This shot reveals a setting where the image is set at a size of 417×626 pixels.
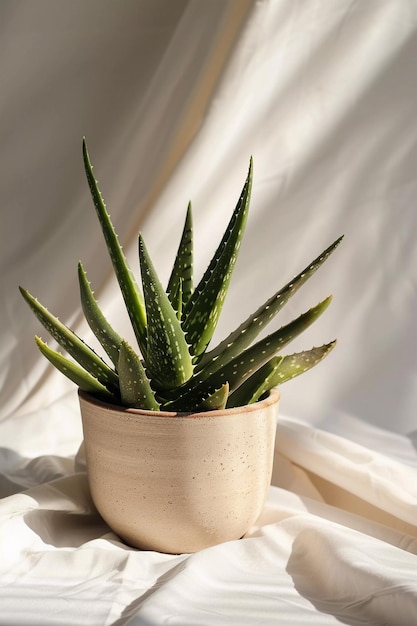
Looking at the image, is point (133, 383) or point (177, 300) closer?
point (133, 383)

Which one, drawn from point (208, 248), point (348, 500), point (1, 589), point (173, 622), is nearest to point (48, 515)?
point (1, 589)

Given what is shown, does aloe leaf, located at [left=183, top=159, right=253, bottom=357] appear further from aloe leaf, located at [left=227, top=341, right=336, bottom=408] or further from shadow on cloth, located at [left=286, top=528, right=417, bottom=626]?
shadow on cloth, located at [left=286, top=528, right=417, bottom=626]

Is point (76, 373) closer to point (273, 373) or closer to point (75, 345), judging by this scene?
point (75, 345)

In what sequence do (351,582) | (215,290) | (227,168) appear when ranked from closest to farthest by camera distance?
(351,582)
(215,290)
(227,168)

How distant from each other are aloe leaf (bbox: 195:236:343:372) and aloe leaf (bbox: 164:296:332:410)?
2 centimetres

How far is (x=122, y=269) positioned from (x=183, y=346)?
5.4 inches

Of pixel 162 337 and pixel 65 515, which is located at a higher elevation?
pixel 162 337

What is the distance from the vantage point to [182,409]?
2.97ft

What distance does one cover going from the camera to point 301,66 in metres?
1.43

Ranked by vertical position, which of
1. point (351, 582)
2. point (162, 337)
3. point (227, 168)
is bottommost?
point (351, 582)

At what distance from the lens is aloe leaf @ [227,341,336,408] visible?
2.94 feet

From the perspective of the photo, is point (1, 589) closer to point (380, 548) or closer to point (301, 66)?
point (380, 548)

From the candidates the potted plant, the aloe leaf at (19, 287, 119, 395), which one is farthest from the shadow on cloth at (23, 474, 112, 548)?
the aloe leaf at (19, 287, 119, 395)

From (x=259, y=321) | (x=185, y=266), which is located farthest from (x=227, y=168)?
(x=259, y=321)
